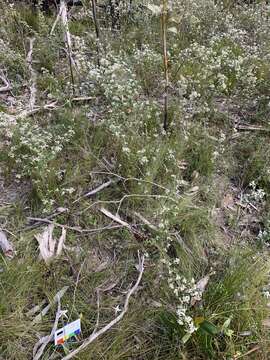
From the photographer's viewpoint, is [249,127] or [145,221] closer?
[145,221]

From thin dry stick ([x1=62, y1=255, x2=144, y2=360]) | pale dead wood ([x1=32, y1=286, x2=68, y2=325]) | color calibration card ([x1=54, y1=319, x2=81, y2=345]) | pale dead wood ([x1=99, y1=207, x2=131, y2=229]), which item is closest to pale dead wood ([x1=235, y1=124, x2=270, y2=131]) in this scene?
pale dead wood ([x1=99, y1=207, x2=131, y2=229])

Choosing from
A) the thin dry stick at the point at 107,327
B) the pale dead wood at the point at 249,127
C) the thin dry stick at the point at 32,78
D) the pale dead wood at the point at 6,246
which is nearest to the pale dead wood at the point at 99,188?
the pale dead wood at the point at 6,246

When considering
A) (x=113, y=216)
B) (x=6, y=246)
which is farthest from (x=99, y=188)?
(x=6, y=246)

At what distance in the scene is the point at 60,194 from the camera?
2463 mm

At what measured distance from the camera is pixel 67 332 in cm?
187

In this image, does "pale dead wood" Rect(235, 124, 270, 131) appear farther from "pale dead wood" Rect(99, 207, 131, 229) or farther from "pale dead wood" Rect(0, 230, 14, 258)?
"pale dead wood" Rect(0, 230, 14, 258)

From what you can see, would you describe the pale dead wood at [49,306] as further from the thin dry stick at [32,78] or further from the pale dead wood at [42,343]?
the thin dry stick at [32,78]

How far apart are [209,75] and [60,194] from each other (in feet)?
5.94

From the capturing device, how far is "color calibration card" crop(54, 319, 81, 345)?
184cm

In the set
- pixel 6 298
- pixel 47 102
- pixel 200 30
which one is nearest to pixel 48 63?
pixel 47 102

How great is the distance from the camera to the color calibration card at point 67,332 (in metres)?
1.84

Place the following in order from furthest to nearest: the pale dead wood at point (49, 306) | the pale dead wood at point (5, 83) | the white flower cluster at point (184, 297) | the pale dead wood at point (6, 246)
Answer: the pale dead wood at point (5, 83)
the pale dead wood at point (6, 246)
the pale dead wood at point (49, 306)
the white flower cluster at point (184, 297)

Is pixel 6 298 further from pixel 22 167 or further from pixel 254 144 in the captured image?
pixel 254 144

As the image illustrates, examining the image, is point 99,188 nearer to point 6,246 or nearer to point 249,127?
point 6,246
